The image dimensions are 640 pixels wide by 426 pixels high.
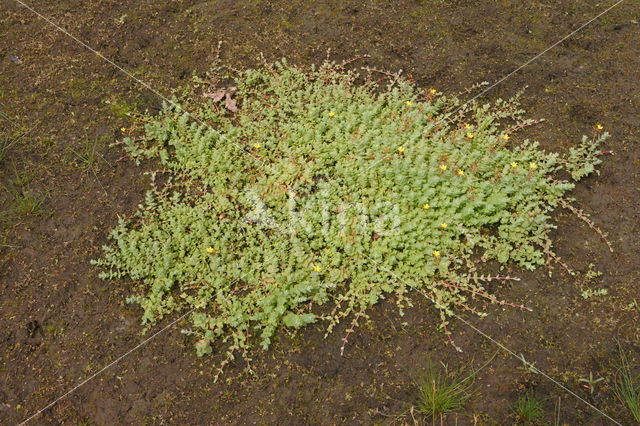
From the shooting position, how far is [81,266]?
3.20 metres

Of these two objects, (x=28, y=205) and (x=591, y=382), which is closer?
(x=591, y=382)

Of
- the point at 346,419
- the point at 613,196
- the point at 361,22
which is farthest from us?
the point at 361,22

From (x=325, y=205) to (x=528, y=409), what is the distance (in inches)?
62.3

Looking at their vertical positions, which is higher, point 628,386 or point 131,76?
point 131,76

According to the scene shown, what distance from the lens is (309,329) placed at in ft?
9.75

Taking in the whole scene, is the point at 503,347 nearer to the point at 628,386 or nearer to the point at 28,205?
the point at 628,386

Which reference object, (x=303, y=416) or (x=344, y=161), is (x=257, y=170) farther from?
(x=303, y=416)

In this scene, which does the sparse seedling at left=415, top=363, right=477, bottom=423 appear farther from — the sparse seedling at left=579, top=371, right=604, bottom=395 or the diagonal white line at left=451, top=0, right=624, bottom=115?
the diagonal white line at left=451, top=0, right=624, bottom=115

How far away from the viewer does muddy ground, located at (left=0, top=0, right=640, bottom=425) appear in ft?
9.10

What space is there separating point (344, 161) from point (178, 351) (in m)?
1.56

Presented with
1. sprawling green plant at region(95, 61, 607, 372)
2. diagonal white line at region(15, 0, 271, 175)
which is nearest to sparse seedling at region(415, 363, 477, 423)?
sprawling green plant at region(95, 61, 607, 372)

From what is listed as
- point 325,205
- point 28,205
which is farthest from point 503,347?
point 28,205

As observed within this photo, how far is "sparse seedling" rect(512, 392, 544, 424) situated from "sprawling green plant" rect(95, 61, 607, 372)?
0.55 m

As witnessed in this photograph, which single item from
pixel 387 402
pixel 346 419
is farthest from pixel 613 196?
pixel 346 419
